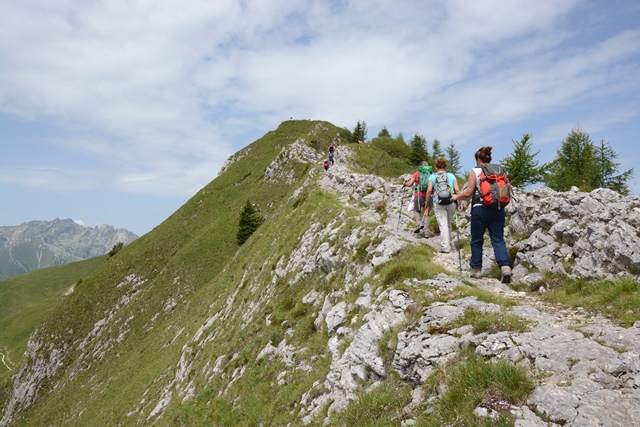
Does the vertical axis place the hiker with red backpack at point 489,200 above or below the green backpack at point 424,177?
below

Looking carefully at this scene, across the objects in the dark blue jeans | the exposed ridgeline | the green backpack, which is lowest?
the exposed ridgeline

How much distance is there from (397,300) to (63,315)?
243 ft

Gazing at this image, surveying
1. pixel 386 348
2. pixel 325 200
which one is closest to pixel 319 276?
pixel 386 348

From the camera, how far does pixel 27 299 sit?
158 meters

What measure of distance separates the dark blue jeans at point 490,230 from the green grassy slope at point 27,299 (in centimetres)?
12568

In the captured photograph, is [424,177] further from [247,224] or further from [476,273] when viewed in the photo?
[247,224]

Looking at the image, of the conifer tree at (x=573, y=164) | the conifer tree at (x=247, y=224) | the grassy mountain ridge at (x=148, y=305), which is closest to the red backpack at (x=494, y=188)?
the grassy mountain ridge at (x=148, y=305)

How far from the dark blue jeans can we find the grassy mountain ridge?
14901 mm

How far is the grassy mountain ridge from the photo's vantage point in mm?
32781

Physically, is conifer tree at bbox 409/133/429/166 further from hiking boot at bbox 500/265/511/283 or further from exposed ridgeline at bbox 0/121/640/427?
hiking boot at bbox 500/265/511/283

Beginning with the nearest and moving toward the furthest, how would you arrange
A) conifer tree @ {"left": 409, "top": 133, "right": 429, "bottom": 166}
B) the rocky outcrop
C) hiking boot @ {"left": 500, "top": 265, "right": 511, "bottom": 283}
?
the rocky outcrop → hiking boot @ {"left": 500, "top": 265, "right": 511, "bottom": 283} → conifer tree @ {"left": 409, "top": 133, "right": 429, "bottom": 166}

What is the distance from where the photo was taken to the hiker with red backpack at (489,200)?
1035 cm

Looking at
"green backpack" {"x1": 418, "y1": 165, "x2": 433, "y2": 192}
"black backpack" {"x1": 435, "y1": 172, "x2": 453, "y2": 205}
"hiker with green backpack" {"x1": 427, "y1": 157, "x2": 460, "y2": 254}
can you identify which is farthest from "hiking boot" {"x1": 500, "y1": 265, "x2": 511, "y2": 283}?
"green backpack" {"x1": 418, "y1": 165, "x2": 433, "y2": 192}

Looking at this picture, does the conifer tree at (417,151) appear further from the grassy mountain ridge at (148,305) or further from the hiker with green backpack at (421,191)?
the hiker with green backpack at (421,191)
